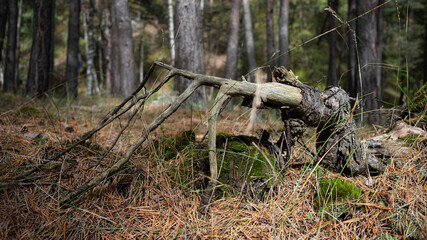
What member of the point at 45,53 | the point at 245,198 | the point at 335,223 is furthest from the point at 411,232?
the point at 45,53

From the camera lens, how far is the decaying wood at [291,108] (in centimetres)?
159

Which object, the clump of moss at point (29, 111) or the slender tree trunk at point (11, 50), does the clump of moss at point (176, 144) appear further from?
the slender tree trunk at point (11, 50)

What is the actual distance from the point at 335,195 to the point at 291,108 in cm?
58

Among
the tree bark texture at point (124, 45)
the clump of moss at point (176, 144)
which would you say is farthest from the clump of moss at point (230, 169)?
the tree bark texture at point (124, 45)

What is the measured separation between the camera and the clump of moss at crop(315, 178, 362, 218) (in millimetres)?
1476

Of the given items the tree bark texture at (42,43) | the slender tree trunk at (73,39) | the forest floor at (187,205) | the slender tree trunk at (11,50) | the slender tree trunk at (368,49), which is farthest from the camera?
the slender tree trunk at (11,50)

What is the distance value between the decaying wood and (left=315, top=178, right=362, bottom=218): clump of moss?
107mm

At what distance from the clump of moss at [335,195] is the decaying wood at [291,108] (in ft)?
0.35

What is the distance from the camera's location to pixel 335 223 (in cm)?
138

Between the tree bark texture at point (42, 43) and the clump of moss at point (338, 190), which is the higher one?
the tree bark texture at point (42, 43)

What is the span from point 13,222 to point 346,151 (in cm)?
201

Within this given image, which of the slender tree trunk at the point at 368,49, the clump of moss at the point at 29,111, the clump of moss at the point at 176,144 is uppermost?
the slender tree trunk at the point at 368,49

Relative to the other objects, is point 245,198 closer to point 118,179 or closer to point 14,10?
point 118,179

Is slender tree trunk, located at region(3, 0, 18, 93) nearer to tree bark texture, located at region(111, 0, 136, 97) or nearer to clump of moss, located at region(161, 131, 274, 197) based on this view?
tree bark texture, located at region(111, 0, 136, 97)
